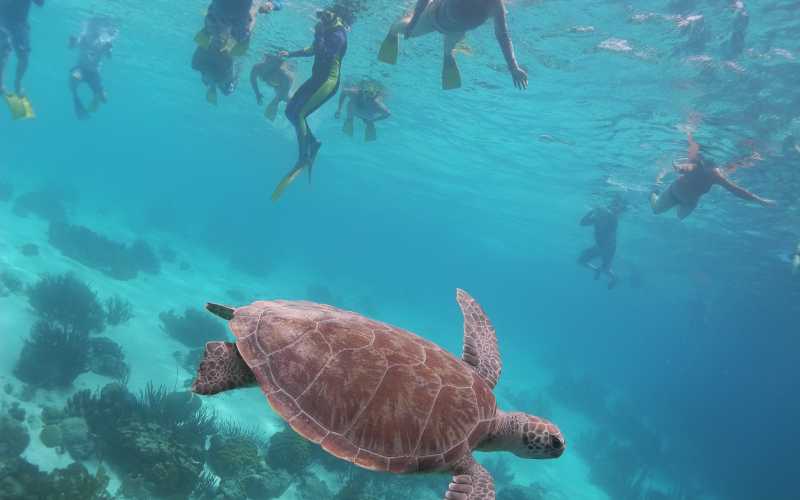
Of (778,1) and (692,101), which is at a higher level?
(778,1)

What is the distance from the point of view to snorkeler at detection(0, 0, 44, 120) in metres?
9.02

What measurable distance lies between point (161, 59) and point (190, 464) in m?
33.0

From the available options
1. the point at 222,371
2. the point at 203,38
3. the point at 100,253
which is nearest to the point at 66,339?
the point at 203,38

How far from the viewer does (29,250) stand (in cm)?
1470

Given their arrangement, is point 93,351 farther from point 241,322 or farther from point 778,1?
point 778,1

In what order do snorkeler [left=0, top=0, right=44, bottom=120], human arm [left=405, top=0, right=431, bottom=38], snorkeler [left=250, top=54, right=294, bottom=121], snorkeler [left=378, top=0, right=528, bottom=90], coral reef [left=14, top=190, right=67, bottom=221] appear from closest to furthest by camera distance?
snorkeler [left=378, top=0, right=528, bottom=90]
human arm [left=405, top=0, right=431, bottom=38]
snorkeler [left=0, top=0, right=44, bottom=120]
snorkeler [left=250, top=54, right=294, bottom=121]
coral reef [left=14, top=190, right=67, bottom=221]

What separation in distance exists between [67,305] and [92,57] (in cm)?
1446

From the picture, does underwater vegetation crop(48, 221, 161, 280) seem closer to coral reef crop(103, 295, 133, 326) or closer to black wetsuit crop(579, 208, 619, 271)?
coral reef crop(103, 295, 133, 326)

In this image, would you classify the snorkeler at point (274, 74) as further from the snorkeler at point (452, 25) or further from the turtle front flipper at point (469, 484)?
the turtle front flipper at point (469, 484)

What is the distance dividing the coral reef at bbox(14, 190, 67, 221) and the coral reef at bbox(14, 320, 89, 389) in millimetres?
18484

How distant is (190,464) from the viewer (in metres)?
6.00

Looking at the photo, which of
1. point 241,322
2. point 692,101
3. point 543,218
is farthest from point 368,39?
point 543,218

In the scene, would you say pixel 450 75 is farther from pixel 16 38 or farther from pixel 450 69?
pixel 16 38

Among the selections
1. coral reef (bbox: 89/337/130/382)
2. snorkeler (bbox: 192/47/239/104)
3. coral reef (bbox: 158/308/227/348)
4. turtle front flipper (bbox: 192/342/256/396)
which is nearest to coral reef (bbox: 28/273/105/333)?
coral reef (bbox: 89/337/130/382)
